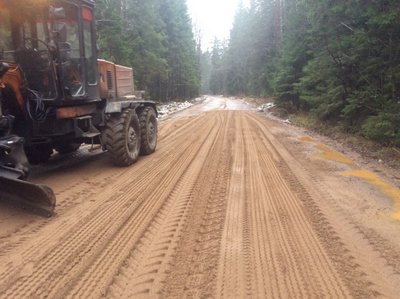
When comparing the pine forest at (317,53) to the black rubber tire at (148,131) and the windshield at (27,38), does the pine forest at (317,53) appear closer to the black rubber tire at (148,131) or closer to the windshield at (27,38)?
the black rubber tire at (148,131)

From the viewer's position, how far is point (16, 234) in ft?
14.8

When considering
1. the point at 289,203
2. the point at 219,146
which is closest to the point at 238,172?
the point at 289,203

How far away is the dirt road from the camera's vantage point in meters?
3.42

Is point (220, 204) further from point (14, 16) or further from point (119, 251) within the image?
point (14, 16)

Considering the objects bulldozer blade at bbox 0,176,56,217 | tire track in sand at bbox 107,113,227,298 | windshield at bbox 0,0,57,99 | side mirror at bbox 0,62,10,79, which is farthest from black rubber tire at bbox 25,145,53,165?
tire track in sand at bbox 107,113,227,298

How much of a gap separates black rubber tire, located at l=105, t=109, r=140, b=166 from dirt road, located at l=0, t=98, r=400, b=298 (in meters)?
0.28

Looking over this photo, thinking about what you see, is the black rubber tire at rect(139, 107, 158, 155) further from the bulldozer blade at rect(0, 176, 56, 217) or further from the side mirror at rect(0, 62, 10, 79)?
the bulldozer blade at rect(0, 176, 56, 217)

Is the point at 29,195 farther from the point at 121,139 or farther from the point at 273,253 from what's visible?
the point at 273,253

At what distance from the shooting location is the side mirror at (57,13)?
20.7ft

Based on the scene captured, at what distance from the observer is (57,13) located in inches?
256

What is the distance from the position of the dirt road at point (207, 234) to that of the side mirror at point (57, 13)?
2.85m

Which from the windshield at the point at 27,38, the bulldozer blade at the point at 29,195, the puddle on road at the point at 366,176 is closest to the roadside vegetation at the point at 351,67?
the puddle on road at the point at 366,176

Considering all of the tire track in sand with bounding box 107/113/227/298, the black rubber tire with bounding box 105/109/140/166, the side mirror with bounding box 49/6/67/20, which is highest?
the side mirror with bounding box 49/6/67/20

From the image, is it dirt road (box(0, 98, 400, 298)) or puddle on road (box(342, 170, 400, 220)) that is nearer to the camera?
dirt road (box(0, 98, 400, 298))
